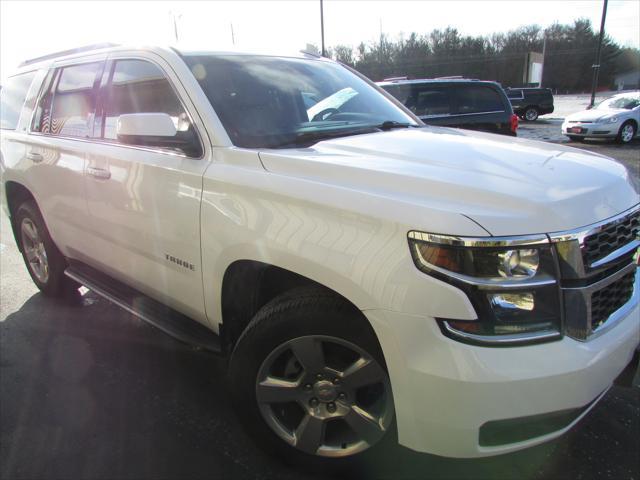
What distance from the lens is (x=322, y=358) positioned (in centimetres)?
198

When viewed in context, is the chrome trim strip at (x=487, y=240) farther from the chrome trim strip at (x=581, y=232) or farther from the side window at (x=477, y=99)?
the side window at (x=477, y=99)

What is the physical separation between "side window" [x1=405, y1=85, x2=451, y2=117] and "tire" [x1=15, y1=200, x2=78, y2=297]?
645 cm

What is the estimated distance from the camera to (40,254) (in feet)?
13.8

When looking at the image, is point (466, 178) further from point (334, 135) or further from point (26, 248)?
point (26, 248)

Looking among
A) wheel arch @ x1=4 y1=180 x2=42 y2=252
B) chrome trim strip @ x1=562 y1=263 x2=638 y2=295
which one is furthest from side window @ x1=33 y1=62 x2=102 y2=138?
chrome trim strip @ x1=562 y1=263 x2=638 y2=295

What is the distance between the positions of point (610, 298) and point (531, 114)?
26.9 meters

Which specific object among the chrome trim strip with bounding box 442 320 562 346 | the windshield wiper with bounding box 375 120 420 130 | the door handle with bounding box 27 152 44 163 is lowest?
the chrome trim strip with bounding box 442 320 562 346

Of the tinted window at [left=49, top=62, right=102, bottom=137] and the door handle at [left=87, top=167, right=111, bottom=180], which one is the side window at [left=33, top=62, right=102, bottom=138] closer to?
the tinted window at [left=49, top=62, right=102, bottom=137]

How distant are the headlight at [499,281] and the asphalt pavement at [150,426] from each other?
84cm

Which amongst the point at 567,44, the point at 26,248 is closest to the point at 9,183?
the point at 26,248

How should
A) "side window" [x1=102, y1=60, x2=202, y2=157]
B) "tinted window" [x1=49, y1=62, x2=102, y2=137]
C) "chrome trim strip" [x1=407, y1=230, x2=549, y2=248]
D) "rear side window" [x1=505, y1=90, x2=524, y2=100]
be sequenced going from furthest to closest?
"rear side window" [x1=505, y1=90, x2=524, y2=100] < "tinted window" [x1=49, y1=62, x2=102, y2=137] < "side window" [x1=102, y1=60, x2=202, y2=157] < "chrome trim strip" [x1=407, y1=230, x2=549, y2=248]

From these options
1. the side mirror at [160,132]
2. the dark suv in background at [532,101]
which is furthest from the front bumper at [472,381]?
the dark suv in background at [532,101]

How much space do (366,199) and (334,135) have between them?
Result: 957 millimetres

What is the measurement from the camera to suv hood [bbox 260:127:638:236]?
5.31ft
